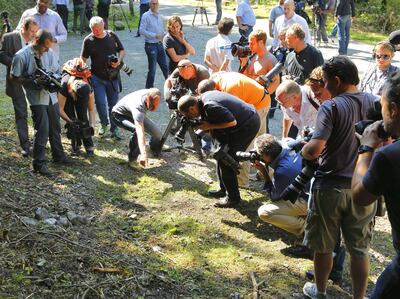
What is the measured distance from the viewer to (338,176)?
3.74 meters

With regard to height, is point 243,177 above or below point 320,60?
below

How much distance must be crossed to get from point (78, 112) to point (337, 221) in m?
4.30

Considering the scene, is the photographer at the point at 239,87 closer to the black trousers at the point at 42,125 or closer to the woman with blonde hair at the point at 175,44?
the black trousers at the point at 42,125

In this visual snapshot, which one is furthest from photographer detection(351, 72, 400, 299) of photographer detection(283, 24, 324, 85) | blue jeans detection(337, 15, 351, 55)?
blue jeans detection(337, 15, 351, 55)

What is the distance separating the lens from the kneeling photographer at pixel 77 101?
6727 millimetres

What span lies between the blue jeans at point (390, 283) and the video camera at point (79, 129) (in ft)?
15.9

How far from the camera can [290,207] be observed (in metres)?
5.02

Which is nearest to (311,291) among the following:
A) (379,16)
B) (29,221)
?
(29,221)

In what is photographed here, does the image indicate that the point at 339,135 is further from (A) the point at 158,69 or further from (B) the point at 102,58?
(A) the point at 158,69

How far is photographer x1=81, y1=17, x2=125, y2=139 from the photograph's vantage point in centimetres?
725

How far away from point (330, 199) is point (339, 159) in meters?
0.30

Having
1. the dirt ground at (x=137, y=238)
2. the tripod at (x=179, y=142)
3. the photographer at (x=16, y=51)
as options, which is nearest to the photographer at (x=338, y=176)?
the dirt ground at (x=137, y=238)

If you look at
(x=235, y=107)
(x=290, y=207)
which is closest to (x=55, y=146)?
(x=235, y=107)

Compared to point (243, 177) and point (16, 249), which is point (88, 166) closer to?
point (243, 177)
